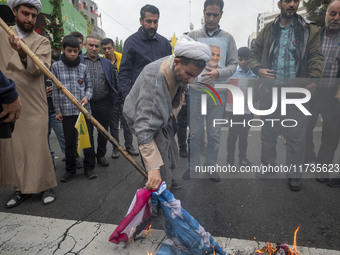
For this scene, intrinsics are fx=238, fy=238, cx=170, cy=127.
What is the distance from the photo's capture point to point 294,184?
3.04m

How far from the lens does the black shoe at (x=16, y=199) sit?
270cm

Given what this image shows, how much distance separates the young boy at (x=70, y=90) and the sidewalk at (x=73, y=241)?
1.13 metres

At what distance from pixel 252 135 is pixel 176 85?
14.5 ft

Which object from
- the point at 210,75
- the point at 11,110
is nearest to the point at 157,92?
the point at 11,110

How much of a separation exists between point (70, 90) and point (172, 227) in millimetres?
2432

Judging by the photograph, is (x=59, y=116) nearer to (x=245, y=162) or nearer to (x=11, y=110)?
(x=11, y=110)

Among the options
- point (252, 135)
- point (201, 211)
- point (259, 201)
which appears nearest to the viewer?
point (201, 211)

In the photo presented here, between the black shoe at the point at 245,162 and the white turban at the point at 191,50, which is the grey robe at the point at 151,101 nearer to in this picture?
the white turban at the point at 191,50

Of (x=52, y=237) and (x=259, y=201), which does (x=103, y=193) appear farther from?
(x=259, y=201)

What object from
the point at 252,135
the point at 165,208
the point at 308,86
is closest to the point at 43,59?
the point at 165,208

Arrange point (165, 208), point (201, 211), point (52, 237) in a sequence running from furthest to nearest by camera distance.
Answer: point (201, 211)
point (52, 237)
point (165, 208)

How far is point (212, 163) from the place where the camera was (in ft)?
11.1

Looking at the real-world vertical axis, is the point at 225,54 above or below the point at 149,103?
above

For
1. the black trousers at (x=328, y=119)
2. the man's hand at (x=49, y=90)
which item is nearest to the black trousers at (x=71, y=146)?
the man's hand at (x=49, y=90)
